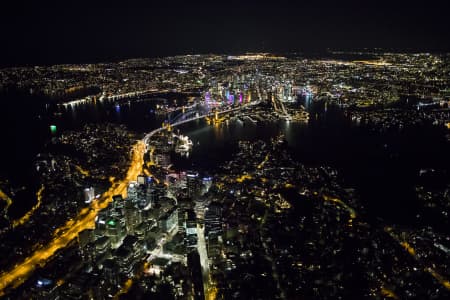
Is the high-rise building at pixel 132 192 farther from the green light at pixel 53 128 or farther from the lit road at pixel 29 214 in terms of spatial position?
the green light at pixel 53 128

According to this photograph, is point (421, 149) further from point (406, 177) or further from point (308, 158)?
point (308, 158)

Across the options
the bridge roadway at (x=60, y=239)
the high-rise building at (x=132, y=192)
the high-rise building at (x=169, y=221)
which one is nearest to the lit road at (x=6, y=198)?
the bridge roadway at (x=60, y=239)

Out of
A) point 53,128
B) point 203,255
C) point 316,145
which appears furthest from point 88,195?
point 53,128

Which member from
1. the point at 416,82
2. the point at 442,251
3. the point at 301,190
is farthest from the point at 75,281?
the point at 416,82

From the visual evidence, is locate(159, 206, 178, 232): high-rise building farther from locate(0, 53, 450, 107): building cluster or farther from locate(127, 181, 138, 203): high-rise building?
locate(0, 53, 450, 107): building cluster

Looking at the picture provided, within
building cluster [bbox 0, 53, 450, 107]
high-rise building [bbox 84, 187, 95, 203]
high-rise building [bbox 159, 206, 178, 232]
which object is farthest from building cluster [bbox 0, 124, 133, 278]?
building cluster [bbox 0, 53, 450, 107]
